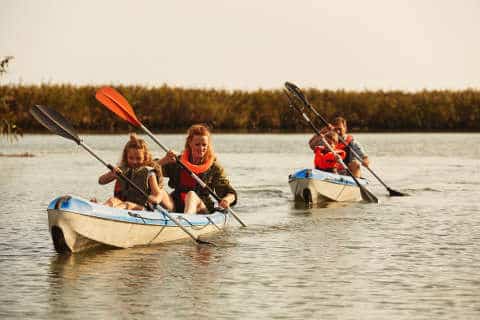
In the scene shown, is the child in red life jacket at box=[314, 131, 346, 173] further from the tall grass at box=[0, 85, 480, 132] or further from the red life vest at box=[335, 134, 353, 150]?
the tall grass at box=[0, 85, 480, 132]

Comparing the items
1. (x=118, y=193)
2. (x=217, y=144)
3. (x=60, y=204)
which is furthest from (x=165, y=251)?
(x=217, y=144)

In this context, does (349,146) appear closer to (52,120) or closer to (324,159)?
(324,159)

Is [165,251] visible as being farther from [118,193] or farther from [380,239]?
[380,239]

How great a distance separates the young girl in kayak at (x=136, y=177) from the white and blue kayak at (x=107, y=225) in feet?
0.63

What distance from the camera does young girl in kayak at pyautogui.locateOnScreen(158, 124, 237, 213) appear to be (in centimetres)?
1162

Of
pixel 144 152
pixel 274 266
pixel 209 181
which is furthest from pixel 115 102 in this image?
pixel 274 266

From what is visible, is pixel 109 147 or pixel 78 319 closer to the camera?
pixel 78 319

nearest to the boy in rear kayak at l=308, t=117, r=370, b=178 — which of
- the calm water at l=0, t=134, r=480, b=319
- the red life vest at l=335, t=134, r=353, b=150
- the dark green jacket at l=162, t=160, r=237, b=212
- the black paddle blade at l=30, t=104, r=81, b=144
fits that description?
the red life vest at l=335, t=134, r=353, b=150

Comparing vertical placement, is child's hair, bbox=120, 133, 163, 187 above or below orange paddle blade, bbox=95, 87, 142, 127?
below

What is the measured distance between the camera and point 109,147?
31.8 meters

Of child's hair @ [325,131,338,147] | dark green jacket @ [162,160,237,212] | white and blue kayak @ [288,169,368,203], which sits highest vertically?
child's hair @ [325,131,338,147]

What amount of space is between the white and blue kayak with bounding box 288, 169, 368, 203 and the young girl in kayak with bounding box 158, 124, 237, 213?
369 cm

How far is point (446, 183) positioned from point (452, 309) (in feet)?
40.8

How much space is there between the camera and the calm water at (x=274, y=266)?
789cm
